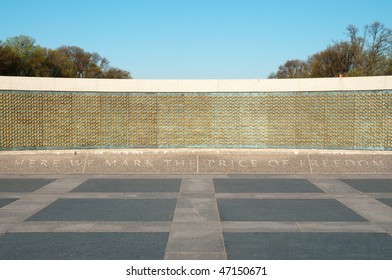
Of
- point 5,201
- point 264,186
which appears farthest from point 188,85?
point 5,201

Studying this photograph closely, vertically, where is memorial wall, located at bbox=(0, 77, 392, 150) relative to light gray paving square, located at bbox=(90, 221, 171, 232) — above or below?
above

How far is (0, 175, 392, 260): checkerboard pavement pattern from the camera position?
5.35m

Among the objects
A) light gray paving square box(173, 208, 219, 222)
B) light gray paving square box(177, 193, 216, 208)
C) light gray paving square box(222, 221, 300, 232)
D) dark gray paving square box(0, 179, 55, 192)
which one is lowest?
light gray paving square box(222, 221, 300, 232)

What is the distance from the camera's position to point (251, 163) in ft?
42.7

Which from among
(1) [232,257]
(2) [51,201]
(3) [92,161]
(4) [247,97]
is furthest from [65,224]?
(4) [247,97]

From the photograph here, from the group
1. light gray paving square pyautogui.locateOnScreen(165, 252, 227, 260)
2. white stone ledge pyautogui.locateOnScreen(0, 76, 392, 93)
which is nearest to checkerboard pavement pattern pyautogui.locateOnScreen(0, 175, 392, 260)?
light gray paving square pyautogui.locateOnScreen(165, 252, 227, 260)

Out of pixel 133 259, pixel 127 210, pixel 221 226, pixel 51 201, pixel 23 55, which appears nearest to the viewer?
pixel 133 259

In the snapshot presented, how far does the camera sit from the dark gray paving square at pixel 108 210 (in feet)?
23.5

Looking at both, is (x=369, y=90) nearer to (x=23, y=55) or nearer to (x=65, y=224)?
(x=65, y=224)

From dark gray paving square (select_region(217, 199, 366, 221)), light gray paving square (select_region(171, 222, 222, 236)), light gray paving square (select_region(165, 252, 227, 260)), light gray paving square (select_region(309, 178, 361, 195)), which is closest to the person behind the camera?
light gray paving square (select_region(165, 252, 227, 260))

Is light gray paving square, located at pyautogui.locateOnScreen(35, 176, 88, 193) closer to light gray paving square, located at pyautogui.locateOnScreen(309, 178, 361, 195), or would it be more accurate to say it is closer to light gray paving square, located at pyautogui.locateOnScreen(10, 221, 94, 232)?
light gray paving square, located at pyautogui.locateOnScreen(10, 221, 94, 232)

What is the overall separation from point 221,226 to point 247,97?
783cm

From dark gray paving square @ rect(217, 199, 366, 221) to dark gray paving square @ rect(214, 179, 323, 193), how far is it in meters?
1.17

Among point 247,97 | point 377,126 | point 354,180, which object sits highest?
point 247,97
